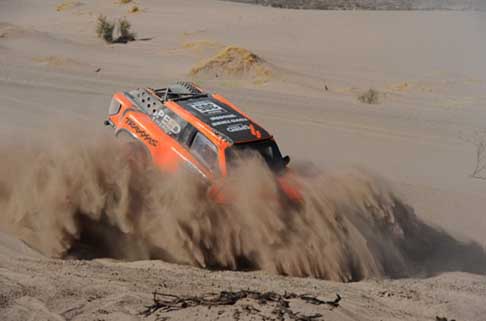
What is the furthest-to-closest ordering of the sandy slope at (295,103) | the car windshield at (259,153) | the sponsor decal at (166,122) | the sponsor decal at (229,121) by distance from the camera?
the sponsor decal at (166,122) → the sponsor decal at (229,121) → the car windshield at (259,153) → the sandy slope at (295,103)

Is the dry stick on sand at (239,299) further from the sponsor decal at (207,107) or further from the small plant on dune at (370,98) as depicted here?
the small plant on dune at (370,98)

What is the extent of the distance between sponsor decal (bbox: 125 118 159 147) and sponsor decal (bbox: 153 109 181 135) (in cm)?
25

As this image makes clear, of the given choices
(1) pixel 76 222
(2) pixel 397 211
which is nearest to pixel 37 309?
(1) pixel 76 222

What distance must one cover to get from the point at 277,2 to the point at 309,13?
11.5 metres

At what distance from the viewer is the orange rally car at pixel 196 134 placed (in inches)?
338

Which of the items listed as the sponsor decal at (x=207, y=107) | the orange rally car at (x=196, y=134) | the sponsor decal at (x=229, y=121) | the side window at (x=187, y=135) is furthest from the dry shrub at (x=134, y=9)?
the side window at (x=187, y=135)

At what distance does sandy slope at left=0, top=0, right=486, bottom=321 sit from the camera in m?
6.73

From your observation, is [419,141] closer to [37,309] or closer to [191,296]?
[191,296]

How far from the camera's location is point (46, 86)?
19.6 meters

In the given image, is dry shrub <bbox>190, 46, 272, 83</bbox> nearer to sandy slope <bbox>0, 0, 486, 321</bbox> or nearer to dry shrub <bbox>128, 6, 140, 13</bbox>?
sandy slope <bbox>0, 0, 486, 321</bbox>

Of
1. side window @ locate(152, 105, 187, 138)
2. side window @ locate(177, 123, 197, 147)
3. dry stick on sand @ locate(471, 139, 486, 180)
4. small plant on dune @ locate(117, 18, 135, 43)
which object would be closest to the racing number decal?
side window @ locate(177, 123, 197, 147)

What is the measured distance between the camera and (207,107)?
31.6ft

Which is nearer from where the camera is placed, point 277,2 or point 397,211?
point 397,211

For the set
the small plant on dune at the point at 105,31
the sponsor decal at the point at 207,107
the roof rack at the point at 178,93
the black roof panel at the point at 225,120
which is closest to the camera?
the black roof panel at the point at 225,120
